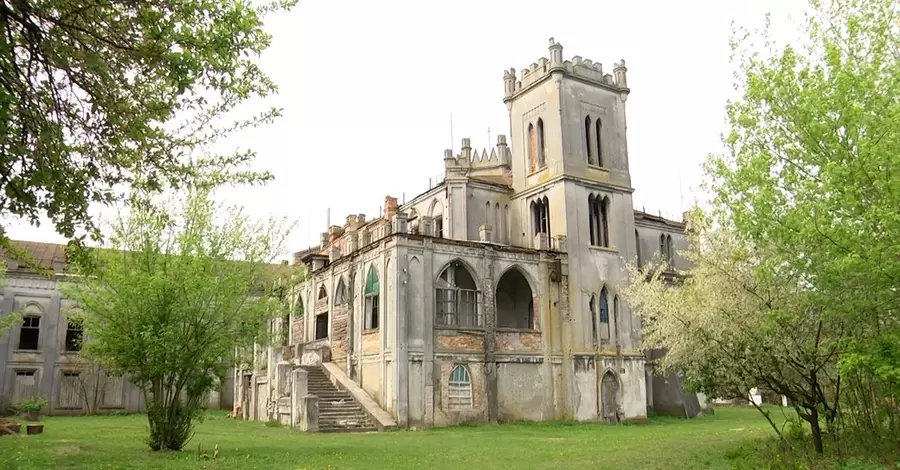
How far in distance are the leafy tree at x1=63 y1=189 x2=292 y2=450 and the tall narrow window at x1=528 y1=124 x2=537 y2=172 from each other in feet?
63.7

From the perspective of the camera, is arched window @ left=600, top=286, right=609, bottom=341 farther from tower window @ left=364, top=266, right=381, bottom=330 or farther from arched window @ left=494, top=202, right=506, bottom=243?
tower window @ left=364, top=266, right=381, bottom=330

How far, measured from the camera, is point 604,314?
33281mm

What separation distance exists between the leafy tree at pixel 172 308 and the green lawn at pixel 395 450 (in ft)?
5.59

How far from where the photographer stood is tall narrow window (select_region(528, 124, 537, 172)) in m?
35.5

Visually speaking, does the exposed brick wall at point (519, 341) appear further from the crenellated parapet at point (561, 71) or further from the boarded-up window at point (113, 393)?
the boarded-up window at point (113, 393)

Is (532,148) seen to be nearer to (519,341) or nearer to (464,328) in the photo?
(519,341)

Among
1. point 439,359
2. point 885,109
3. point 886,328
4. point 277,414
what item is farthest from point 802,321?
point 277,414

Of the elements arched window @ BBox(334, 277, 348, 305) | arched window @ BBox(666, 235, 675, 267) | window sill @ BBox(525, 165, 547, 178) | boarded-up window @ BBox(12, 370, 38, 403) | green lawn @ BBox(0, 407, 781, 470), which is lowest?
green lawn @ BBox(0, 407, 781, 470)

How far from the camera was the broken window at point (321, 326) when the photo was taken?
3581 centimetres

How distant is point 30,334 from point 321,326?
19019 millimetres

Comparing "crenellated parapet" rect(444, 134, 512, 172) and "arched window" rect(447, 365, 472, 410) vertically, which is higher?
"crenellated parapet" rect(444, 134, 512, 172)

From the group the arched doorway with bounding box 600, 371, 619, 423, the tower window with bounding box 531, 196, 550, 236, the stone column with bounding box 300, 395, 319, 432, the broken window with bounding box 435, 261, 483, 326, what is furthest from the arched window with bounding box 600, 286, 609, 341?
the stone column with bounding box 300, 395, 319, 432

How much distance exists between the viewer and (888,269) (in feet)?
36.2

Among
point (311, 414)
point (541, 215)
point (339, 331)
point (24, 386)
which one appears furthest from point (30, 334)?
point (541, 215)
